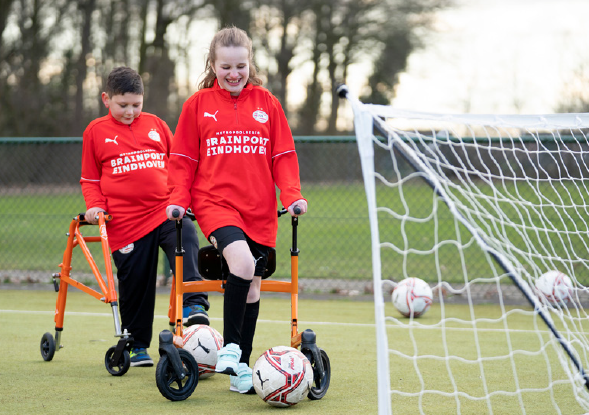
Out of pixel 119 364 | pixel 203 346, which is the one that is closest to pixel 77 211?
pixel 119 364

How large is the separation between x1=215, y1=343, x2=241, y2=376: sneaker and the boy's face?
1835 mm

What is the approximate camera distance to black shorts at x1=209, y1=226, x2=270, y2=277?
11.9 feet

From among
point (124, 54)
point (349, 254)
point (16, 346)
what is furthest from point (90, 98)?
point (16, 346)

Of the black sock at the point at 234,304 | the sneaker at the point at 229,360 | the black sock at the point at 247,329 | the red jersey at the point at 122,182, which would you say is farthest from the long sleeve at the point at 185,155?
the red jersey at the point at 122,182

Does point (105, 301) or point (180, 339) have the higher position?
point (105, 301)

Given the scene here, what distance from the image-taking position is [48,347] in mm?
4691

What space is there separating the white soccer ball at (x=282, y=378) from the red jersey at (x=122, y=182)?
1510mm

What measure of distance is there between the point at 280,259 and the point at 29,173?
153 inches

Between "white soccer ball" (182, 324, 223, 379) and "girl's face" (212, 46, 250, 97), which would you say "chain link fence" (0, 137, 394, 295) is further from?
"girl's face" (212, 46, 250, 97)

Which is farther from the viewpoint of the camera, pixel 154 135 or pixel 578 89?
pixel 578 89

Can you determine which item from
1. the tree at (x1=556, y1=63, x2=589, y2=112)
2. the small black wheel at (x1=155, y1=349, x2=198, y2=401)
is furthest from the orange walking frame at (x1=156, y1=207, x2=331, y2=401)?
the tree at (x1=556, y1=63, x2=589, y2=112)

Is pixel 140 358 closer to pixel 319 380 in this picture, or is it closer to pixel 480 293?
pixel 319 380

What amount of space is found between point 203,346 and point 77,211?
6191mm

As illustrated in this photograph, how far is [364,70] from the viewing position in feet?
78.9
